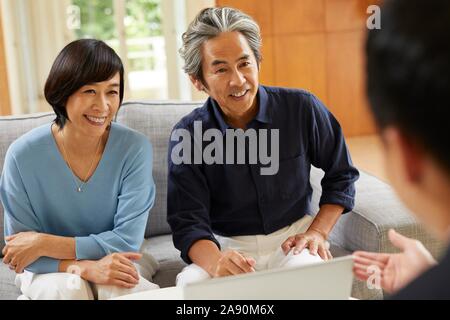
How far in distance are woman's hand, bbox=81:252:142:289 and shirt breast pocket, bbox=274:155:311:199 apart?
50cm

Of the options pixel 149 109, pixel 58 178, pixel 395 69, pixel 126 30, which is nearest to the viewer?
pixel 395 69

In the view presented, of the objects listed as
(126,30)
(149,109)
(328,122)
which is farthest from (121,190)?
(126,30)

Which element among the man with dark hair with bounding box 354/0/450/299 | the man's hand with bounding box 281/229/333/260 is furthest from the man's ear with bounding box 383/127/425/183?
the man's hand with bounding box 281/229/333/260

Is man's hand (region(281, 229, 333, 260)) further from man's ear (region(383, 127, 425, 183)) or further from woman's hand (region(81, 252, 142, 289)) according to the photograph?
man's ear (region(383, 127, 425, 183))

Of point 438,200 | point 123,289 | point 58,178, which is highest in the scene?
point 438,200

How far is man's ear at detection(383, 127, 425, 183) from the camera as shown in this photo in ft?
2.28

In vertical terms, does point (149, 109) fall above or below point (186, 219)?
above

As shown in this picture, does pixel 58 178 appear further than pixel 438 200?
Yes

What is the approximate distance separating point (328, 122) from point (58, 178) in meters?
0.86

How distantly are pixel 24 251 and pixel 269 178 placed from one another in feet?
2.48

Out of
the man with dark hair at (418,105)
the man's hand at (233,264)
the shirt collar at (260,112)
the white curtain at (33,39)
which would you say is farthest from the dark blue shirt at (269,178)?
the white curtain at (33,39)

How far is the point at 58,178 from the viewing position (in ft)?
6.77

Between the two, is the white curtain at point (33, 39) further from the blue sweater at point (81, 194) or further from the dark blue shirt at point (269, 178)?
the dark blue shirt at point (269, 178)
